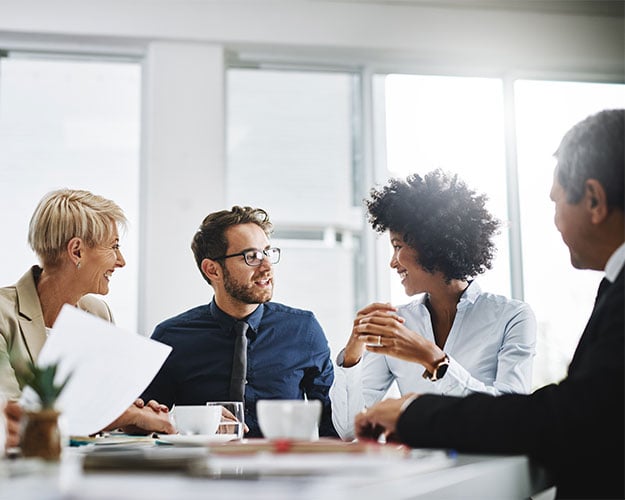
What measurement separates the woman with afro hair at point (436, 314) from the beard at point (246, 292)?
0.50m

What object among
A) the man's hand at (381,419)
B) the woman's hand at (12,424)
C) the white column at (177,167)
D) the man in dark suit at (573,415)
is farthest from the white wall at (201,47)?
the man in dark suit at (573,415)

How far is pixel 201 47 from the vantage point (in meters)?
4.07

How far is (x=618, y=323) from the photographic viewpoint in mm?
1268

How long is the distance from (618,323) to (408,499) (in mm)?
534

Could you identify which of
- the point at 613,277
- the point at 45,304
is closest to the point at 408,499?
the point at 613,277

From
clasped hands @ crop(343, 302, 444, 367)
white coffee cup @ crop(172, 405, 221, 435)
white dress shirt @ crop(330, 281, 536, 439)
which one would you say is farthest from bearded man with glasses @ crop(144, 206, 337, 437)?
white coffee cup @ crop(172, 405, 221, 435)

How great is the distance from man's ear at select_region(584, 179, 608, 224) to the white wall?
8.50 ft

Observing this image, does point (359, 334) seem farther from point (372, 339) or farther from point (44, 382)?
point (44, 382)

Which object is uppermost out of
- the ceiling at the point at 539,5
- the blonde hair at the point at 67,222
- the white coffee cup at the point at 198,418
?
the ceiling at the point at 539,5

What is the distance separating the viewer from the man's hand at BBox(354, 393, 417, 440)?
1.39 meters

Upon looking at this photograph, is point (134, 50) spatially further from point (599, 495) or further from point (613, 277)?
point (599, 495)

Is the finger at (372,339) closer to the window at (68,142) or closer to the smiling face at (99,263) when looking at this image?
the smiling face at (99,263)

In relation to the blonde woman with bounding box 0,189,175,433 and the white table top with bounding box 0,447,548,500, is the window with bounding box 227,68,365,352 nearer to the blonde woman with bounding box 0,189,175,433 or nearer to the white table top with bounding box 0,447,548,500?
the blonde woman with bounding box 0,189,175,433

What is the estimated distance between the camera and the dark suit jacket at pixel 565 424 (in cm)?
119
